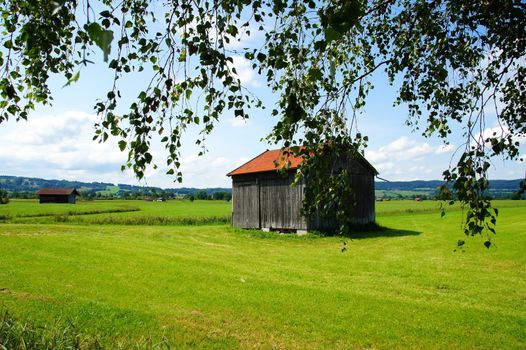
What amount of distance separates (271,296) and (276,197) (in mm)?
19134

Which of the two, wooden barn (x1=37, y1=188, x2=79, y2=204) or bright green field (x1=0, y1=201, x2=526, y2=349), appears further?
wooden barn (x1=37, y1=188, x2=79, y2=204)

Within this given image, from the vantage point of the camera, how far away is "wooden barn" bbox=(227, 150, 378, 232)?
28.6 metres

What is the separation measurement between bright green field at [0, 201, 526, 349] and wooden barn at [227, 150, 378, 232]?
9190 mm

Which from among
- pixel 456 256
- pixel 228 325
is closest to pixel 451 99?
pixel 228 325

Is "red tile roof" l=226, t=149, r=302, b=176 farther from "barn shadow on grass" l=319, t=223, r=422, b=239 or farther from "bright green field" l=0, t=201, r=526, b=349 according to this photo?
"bright green field" l=0, t=201, r=526, b=349

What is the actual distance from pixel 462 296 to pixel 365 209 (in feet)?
66.7

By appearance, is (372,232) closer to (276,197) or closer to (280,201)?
(280,201)

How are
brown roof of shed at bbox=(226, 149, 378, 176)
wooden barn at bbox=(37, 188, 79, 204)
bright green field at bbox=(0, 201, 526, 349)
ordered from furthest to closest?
wooden barn at bbox=(37, 188, 79, 204) < brown roof of shed at bbox=(226, 149, 378, 176) < bright green field at bbox=(0, 201, 526, 349)

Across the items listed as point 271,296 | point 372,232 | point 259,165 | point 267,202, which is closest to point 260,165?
point 259,165

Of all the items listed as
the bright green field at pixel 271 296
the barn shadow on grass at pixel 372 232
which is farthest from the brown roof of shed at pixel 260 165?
the bright green field at pixel 271 296

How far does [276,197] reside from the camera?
29.8 m

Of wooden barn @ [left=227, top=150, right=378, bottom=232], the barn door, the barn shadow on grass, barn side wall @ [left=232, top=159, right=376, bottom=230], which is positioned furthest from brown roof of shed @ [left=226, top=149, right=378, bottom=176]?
the barn shadow on grass

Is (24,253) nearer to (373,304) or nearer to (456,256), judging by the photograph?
(373,304)

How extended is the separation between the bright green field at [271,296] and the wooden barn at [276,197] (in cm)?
919
